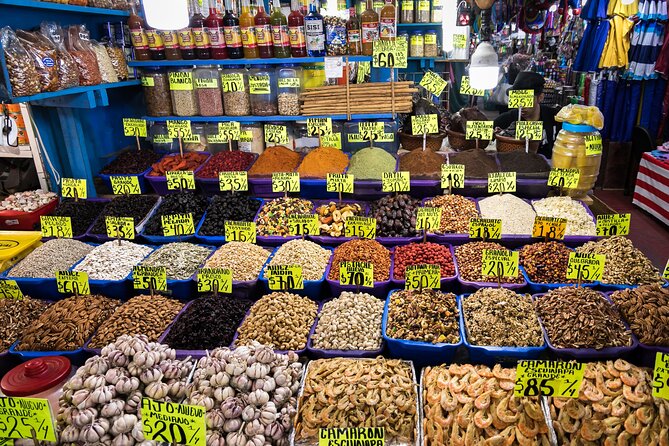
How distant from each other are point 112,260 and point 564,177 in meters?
2.90

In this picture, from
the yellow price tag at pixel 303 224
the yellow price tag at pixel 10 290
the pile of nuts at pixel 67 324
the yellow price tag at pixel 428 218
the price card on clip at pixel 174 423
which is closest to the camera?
the price card on clip at pixel 174 423

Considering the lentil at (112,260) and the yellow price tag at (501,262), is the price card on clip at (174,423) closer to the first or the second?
the lentil at (112,260)

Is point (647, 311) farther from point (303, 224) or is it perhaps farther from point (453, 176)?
point (303, 224)

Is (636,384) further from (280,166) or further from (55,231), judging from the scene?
(55,231)

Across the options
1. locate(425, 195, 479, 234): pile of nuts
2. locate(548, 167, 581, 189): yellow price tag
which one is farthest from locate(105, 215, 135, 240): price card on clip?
locate(548, 167, 581, 189): yellow price tag

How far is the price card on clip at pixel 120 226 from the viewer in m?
3.05

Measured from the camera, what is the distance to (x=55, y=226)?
124 inches

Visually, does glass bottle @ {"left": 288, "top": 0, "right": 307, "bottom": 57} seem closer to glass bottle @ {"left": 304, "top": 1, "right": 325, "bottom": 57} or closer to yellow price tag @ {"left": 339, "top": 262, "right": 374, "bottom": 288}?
glass bottle @ {"left": 304, "top": 1, "right": 325, "bottom": 57}

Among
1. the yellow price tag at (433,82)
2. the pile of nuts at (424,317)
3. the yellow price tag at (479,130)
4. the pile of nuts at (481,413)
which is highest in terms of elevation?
the yellow price tag at (433,82)

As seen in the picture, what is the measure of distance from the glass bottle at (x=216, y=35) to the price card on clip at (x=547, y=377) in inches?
126

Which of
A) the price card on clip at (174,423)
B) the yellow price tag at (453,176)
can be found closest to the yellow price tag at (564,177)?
the yellow price tag at (453,176)

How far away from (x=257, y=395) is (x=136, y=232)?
6.22ft

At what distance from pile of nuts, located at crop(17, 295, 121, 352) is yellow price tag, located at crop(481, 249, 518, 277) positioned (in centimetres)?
195

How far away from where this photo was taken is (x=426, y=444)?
1.77 meters
